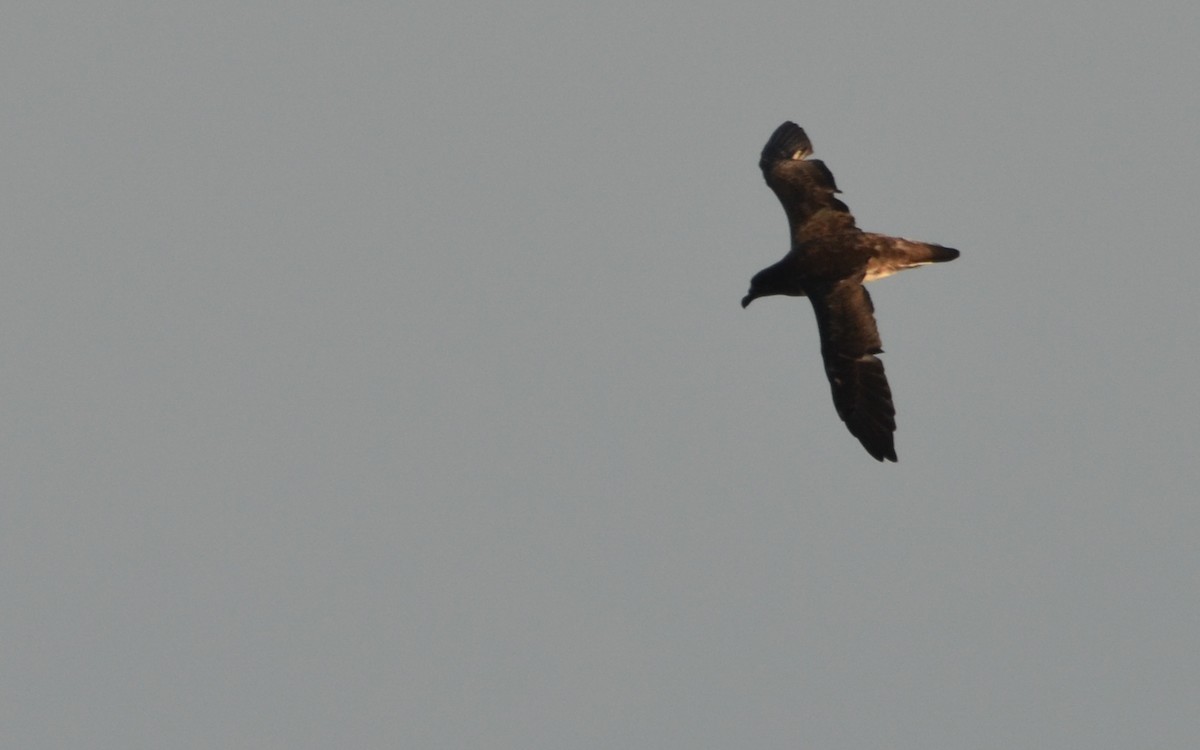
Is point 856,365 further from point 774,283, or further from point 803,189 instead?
point 803,189

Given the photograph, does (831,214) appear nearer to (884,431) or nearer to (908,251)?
(908,251)

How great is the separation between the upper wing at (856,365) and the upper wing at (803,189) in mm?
1357

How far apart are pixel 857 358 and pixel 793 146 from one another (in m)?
4.65

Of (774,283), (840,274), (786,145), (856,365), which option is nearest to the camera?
(856,365)

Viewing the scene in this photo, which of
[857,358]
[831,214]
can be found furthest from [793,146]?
[857,358]

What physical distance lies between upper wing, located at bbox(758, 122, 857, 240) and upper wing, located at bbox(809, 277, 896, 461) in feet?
4.45

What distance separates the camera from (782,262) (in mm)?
28125

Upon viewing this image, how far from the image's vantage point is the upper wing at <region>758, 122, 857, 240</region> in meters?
28.9

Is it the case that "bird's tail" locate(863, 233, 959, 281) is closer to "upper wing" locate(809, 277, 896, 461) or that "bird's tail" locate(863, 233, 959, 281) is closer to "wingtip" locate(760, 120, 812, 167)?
"upper wing" locate(809, 277, 896, 461)

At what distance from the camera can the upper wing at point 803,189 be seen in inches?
1139

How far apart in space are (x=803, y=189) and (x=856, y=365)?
3.49m

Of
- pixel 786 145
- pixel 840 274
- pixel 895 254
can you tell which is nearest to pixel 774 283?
pixel 840 274

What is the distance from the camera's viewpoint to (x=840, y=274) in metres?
27.8

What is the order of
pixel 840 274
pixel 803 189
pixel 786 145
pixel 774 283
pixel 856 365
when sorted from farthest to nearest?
1. pixel 786 145
2. pixel 803 189
3. pixel 774 283
4. pixel 840 274
5. pixel 856 365
